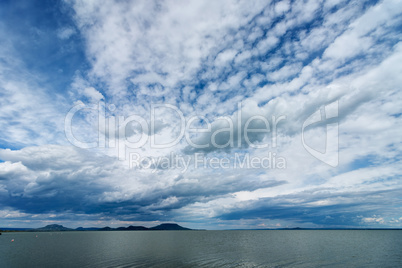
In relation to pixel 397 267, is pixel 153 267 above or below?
above

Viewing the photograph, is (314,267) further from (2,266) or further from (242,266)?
(2,266)

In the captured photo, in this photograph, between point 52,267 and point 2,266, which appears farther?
point 2,266

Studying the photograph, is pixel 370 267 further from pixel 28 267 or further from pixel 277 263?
pixel 28 267

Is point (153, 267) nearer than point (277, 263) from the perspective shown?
Yes

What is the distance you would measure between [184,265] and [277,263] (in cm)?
2265

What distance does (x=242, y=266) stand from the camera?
4912cm

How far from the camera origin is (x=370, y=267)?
50.8 metres

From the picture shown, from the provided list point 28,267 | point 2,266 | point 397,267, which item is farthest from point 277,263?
point 2,266

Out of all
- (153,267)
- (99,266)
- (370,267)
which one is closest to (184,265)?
(153,267)

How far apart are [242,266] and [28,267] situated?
5007cm

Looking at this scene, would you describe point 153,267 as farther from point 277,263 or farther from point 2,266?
point 2,266

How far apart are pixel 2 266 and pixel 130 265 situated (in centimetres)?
3314

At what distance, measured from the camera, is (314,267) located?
4888cm

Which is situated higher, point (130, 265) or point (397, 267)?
point (130, 265)
